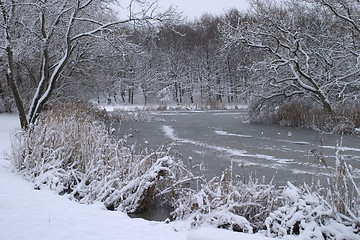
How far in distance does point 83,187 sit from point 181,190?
1.87m

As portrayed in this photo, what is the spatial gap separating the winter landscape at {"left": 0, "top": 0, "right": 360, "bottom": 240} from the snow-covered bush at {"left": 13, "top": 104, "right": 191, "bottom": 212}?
3cm

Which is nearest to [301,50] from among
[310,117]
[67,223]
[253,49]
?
[253,49]

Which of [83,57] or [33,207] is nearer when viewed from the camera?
[33,207]

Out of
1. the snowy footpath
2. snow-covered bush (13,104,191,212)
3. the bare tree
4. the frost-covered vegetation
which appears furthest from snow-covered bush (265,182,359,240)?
the bare tree

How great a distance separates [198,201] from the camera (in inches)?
195

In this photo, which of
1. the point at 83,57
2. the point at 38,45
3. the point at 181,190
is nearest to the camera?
the point at 181,190

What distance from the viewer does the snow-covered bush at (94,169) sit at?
5805 mm

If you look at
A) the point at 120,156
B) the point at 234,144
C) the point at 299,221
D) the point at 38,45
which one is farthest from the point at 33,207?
the point at 38,45

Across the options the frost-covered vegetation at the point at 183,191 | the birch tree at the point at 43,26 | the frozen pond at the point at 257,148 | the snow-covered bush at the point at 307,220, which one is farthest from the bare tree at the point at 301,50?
the snow-covered bush at the point at 307,220

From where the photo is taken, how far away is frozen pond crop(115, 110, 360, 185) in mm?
7453

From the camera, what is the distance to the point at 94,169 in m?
6.32

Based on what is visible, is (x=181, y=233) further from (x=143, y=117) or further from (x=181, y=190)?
(x=143, y=117)

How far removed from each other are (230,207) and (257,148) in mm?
5799

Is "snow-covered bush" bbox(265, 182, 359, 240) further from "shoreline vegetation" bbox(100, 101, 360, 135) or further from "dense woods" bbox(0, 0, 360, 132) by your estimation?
"dense woods" bbox(0, 0, 360, 132)
